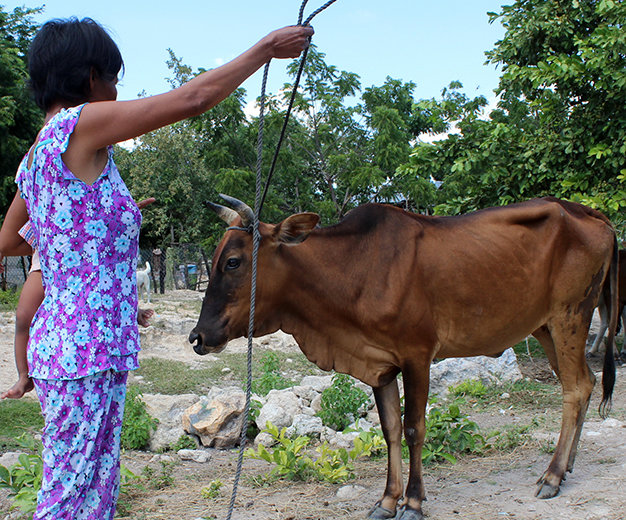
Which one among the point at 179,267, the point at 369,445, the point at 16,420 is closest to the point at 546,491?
the point at 369,445

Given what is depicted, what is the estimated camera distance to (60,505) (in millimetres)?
2105

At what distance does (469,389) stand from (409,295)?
3.55m

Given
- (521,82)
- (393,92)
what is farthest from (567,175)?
(393,92)

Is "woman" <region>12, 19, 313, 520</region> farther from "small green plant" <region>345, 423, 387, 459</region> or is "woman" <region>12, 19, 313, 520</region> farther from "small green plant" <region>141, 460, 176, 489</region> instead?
"small green plant" <region>345, 423, 387, 459</region>

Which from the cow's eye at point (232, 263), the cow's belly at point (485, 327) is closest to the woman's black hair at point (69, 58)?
the cow's eye at point (232, 263)

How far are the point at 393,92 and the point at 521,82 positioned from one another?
1119 centimetres

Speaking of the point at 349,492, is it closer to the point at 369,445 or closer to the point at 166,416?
the point at 369,445

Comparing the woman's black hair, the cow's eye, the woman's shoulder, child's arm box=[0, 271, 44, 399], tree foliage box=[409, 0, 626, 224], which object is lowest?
child's arm box=[0, 271, 44, 399]

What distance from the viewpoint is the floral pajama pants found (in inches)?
82.7

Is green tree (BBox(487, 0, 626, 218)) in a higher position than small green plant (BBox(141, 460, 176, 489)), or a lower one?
higher

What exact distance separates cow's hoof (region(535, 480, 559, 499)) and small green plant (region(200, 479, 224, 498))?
6.80 feet

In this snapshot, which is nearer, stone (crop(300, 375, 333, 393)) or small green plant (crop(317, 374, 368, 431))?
small green plant (crop(317, 374, 368, 431))

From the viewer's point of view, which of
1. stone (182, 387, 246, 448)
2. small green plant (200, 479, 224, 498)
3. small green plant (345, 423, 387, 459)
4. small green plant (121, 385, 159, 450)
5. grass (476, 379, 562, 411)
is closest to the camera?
small green plant (200, 479, 224, 498)

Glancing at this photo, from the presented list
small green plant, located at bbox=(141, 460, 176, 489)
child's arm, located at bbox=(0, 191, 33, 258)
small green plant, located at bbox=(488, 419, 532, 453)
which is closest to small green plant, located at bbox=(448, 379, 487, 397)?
small green plant, located at bbox=(488, 419, 532, 453)
